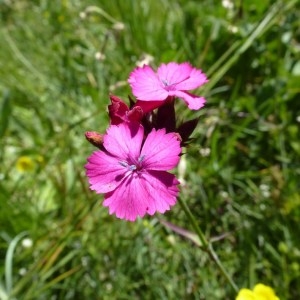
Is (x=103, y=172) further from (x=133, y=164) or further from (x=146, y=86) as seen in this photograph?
(x=146, y=86)

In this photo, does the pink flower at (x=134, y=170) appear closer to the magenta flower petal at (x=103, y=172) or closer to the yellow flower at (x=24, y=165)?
the magenta flower petal at (x=103, y=172)

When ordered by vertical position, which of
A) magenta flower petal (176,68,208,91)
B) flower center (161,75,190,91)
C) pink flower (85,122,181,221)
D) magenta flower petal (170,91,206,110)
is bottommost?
pink flower (85,122,181,221)

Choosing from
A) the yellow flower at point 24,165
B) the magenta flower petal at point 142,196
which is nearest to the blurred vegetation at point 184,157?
the yellow flower at point 24,165

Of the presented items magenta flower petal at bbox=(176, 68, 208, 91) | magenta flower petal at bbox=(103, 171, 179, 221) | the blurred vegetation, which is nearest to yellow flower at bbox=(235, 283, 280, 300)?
the blurred vegetation

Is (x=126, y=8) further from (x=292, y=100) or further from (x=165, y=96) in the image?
(x=165, y=96)

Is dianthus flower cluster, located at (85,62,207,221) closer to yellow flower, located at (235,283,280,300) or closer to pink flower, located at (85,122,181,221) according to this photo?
pink flower, located at (85,122,181,221)

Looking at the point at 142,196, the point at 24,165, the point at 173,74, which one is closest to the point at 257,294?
the point at 142,196

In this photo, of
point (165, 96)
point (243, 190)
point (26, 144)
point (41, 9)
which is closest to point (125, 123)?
point (165, 96)

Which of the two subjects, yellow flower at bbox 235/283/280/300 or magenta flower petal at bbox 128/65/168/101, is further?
yellow flower at bbox 235/283/280/300
